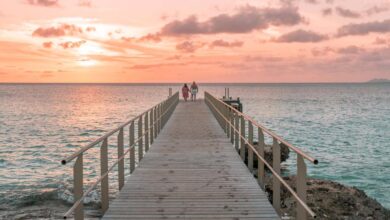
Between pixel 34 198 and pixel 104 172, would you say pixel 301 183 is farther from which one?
pixel 34 198

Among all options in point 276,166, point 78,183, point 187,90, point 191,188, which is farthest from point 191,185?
point 187,90

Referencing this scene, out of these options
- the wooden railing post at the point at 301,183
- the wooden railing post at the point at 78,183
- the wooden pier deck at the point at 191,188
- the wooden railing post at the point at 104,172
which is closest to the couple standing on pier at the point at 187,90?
the wooden pier deck at the point at 191,188

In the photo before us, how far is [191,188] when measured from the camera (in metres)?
7.84

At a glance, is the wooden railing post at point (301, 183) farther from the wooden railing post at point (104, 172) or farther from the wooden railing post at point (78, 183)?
the wooden railing post at point (104, 172)

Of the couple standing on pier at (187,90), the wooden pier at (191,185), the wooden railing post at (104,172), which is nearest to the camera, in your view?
the wooden pier at (191,185)

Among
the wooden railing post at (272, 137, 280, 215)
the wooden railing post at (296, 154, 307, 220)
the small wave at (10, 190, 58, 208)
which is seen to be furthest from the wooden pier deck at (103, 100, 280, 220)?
the small wave at (10, 190, 58, 208)

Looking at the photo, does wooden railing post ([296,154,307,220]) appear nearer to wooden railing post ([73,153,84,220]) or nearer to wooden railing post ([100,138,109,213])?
wooden railing post ([73,153,84,220])

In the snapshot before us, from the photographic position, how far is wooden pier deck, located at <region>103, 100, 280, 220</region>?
6.44 m

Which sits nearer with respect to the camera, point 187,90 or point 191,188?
point 191,188

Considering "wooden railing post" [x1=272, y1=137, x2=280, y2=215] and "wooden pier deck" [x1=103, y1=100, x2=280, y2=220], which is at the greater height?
"wooden railing post" [x1=272, y1=137, x2=280, y2=215]

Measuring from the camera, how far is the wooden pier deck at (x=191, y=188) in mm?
6438

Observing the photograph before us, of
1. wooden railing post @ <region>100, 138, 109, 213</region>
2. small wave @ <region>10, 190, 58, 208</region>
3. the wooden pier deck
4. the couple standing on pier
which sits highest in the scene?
the couple standing on pier

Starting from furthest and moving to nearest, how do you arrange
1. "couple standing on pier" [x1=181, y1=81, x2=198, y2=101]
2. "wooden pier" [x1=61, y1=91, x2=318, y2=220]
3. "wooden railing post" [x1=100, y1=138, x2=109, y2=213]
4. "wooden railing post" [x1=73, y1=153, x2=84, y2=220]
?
"couple standing on pier" [x1=181, y1=81, x2=198, y2=101] → "wooden railing post" [x1=100, y1=138, x2=109, y2=213] → "wooden pier" [x1=61, y1=91, x2=318, y2=220] → "wooden railing post" [x1=73, y1=153, x2=84, y2=220]

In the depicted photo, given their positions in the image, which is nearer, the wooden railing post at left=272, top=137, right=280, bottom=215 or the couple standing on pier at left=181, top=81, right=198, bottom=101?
the wooden railing post at left=272, top=137, right=280, bottom=215
